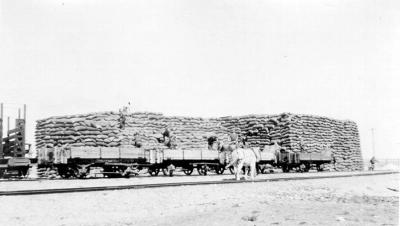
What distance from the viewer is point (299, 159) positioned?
2994 centimetres

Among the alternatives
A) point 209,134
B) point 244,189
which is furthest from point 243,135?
point 244,189

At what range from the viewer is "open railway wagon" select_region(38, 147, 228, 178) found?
19.1 metres

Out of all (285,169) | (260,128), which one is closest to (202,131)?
(260,128)

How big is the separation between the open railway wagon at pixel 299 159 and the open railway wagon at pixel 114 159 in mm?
7005

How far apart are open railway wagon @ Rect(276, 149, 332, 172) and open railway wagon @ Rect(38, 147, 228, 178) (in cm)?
701

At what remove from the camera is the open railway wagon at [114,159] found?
62.6ft

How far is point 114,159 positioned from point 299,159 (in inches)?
561

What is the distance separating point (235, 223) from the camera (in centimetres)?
678

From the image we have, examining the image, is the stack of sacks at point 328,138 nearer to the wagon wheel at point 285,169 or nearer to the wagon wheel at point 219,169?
the wagon wheel at point 285,169

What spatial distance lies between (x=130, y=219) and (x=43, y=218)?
1.43m

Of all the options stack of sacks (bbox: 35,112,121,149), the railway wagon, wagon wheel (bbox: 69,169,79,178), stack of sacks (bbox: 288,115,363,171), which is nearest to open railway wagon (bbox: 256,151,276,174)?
stack of sacks (bbox: 288,115,363,171)

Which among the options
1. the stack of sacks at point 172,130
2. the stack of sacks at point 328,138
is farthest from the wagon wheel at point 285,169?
the stack of sacks at point 172,130

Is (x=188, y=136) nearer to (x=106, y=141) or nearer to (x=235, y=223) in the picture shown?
(x=106, y=141)

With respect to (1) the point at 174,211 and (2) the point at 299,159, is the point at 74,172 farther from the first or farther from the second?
(2) the point at 299,159
